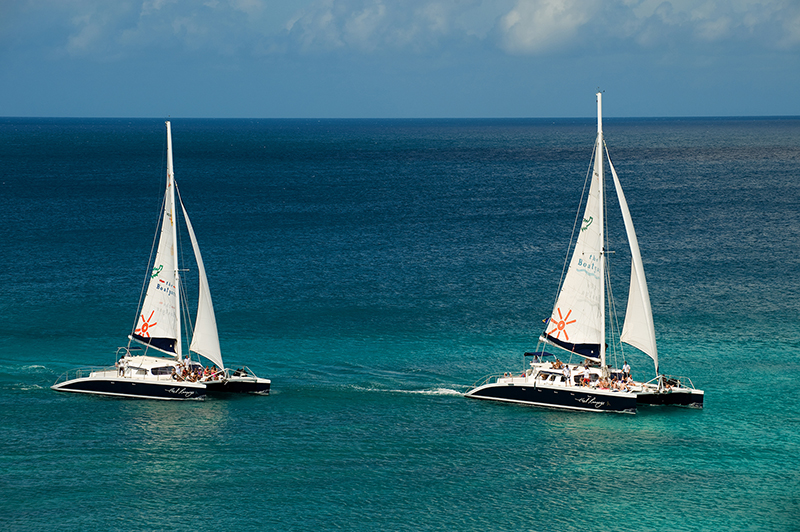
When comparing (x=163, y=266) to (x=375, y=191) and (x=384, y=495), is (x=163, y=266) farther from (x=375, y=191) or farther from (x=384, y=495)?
(x=375, y=191)

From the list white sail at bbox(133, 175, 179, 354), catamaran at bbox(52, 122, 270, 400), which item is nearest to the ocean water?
catamaran at bbox(52, 122, 270, 400)

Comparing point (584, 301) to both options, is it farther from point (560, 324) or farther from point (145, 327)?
point (145, 327)

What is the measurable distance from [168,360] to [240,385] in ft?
21.3

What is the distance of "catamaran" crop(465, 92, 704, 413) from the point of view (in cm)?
6731

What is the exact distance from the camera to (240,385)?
232 feet

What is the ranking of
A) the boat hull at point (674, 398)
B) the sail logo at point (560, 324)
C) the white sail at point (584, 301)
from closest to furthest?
the boat hull at point (674, 398), the white sail at point (584, 301), the sail logo at point (560, 324)

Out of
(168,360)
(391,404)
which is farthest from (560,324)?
(168,360)

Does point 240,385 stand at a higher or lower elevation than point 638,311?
lower

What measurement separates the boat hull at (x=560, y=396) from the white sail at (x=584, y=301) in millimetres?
4754

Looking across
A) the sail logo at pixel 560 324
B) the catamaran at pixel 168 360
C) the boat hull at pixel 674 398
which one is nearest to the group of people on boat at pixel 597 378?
the boat hull at pixel 674 398

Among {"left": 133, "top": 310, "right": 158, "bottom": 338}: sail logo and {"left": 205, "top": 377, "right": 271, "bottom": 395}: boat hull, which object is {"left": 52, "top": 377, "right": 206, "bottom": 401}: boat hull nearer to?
{"left": 205, "top": 377, "right": 271, "bottom": 395}: boat hull

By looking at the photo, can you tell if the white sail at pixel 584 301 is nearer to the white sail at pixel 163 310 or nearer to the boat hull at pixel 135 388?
the boat hull at pixel 135 388

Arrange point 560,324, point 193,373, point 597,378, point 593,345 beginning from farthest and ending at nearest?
point 560,324 → point 593,345 → point 193,373 → point 597,378

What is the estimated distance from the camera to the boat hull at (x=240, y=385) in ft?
230
